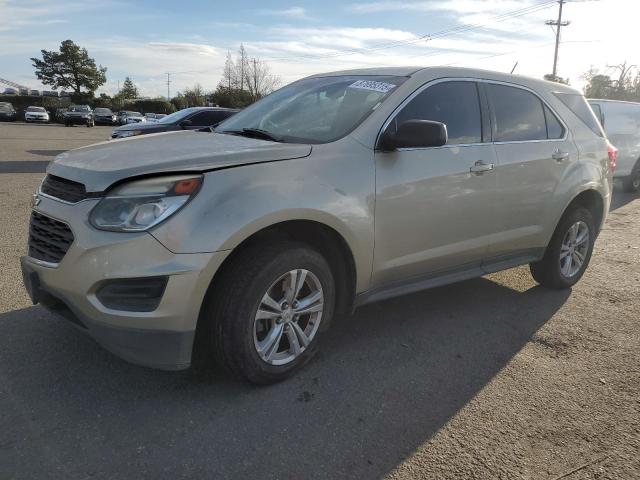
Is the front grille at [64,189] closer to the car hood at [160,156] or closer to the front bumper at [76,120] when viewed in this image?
the car hood at [160,156]

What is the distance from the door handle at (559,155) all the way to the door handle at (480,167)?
902mm

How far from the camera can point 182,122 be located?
39.2ft

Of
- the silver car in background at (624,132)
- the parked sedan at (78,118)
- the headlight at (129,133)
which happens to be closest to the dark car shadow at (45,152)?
the headlight at (129,133)

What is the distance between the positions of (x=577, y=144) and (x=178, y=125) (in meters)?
9.13

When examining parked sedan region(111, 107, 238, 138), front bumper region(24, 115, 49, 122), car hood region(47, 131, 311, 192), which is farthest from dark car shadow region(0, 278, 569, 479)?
front bumper region(24, 115, 49, 122)

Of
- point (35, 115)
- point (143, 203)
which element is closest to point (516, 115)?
point (143, 203)

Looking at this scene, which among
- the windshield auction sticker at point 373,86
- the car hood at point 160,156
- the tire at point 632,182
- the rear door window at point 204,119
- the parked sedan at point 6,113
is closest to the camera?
the car hood at point 160,156

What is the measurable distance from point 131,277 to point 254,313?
0.66 meters

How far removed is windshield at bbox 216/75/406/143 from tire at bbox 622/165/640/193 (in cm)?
964

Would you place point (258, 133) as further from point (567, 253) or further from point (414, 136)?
point (567, 253)

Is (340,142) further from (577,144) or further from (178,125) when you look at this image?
(178,125)

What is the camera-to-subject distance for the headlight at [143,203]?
2.54 m

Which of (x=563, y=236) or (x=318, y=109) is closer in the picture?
(x=318, y=109)

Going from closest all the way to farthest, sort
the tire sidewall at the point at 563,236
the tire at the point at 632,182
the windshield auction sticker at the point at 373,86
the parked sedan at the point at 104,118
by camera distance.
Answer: the windshield auction sticker at the point at 373,86 → the tire sidewall at the point at 563,236 → the tire at the point at 632,182 → the parked sedan at the point at 104,118
